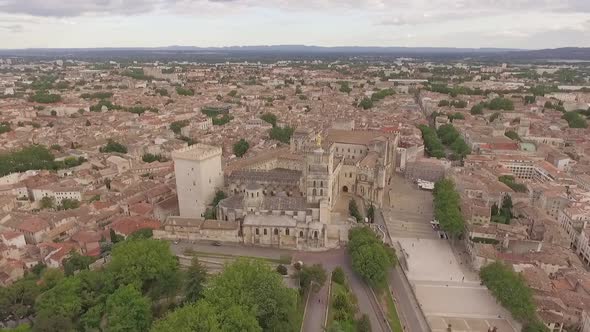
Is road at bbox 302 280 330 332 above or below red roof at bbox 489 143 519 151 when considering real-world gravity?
below

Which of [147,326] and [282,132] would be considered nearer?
[147,326]

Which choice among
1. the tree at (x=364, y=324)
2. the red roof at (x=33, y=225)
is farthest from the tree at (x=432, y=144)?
the red roof at (x=33, y=225)

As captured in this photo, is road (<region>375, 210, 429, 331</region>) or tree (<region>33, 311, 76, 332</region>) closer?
tree (<region>33, 311, 76, 332</region>)

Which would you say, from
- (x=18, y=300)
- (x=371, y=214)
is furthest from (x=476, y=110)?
(x=18, y=300)

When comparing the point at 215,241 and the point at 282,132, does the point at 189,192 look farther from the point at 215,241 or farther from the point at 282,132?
the point at 282,132

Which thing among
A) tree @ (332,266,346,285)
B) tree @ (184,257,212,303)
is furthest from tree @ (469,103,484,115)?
tree @ (184,257,212,303)

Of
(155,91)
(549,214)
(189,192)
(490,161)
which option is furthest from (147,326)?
(155,91)

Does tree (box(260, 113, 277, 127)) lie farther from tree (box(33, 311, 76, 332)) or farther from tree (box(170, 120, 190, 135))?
tree (box(33, 311, 76, 332))
